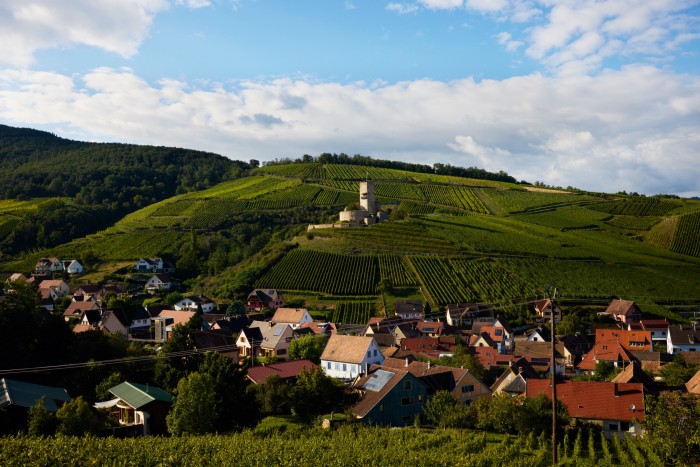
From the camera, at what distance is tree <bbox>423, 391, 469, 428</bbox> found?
2720cm

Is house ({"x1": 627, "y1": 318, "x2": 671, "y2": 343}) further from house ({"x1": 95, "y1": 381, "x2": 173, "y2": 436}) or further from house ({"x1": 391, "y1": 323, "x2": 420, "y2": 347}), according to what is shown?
house ({"x1": 95, "y1": 381, "x2": 173, "y2": 436})

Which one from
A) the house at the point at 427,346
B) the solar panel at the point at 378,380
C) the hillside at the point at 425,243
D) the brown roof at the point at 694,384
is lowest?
the house at the point at 427,346

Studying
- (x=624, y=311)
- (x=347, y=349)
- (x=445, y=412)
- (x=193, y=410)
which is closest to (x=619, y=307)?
(x=624, y=311)

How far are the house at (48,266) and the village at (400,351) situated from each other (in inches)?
13.7

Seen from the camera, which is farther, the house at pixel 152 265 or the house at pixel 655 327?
the house at pixel 152 265

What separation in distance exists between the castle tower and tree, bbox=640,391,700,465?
77644 millimetres

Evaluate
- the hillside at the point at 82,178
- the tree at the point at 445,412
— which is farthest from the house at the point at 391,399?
the hillside at the point at 82,178

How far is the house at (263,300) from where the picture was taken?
65062 mm

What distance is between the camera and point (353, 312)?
60.1 metres

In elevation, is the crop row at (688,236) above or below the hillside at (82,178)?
below

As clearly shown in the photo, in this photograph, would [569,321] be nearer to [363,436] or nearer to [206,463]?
[363,436]

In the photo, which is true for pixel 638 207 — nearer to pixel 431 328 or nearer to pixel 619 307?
pixel 619 307

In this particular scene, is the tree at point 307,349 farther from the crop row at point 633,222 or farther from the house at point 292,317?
the crop row at point 633,222

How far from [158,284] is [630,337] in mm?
56491
